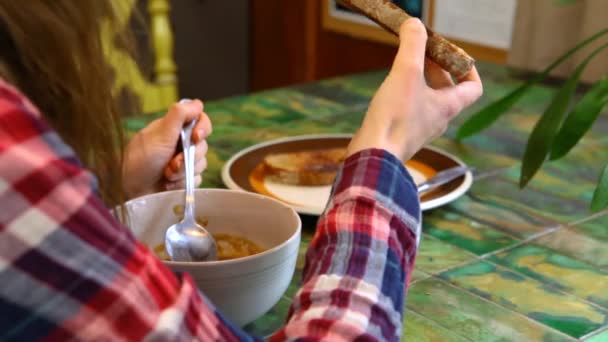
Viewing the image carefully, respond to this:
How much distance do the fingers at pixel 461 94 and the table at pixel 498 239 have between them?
20 cm

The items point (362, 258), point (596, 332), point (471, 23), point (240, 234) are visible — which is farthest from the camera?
point (471, 23)

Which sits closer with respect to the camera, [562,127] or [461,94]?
[461,94]

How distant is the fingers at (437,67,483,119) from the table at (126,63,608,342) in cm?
20

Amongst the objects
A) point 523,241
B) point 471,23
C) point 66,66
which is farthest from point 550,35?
point 66,66

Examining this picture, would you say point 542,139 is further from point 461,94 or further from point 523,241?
point 461,94

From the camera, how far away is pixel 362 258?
62 centimetres

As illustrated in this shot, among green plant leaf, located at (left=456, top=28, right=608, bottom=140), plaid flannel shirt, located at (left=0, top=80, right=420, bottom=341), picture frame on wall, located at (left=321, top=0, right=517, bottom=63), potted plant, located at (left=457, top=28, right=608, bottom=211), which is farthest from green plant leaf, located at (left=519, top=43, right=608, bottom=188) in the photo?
picture frame on wall, located at (left=321, top=0, right=517, bottom=63)

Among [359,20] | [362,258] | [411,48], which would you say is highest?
[411,48]

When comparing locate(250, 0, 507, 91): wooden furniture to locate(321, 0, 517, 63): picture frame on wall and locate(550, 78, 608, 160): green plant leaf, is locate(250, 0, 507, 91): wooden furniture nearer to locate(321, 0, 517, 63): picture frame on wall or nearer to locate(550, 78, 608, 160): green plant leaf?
locate(321, 0, 517, 63): picture frame on wall

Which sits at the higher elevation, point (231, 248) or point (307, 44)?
point (231, 248)

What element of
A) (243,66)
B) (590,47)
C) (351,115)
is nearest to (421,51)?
(351,115)

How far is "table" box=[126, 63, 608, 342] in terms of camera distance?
0.78 m

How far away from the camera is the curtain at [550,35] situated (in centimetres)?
→ 191

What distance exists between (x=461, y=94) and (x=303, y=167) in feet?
1.24
